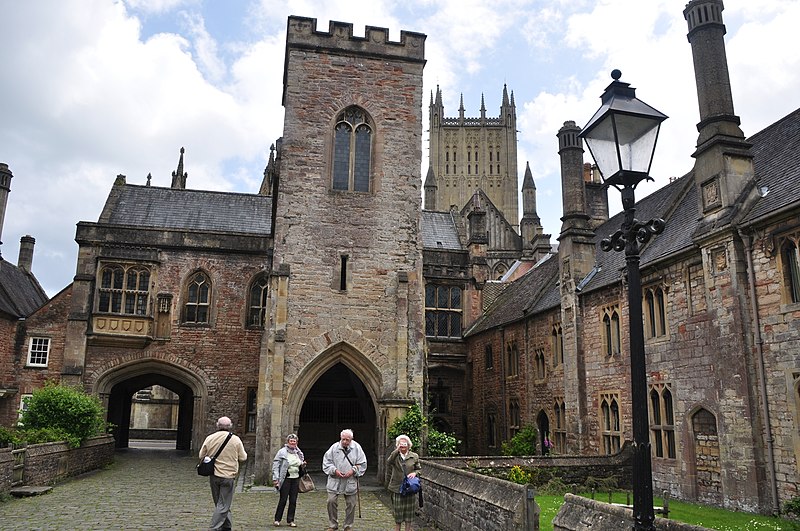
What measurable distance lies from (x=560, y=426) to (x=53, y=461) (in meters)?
15.2

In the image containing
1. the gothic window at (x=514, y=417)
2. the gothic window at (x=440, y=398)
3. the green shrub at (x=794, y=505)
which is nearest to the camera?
the green shrub at (x=794, y=505)

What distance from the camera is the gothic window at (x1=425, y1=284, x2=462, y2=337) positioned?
103ft

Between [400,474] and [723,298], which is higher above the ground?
[723,298]

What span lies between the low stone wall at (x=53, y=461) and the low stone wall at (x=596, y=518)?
1163 cm

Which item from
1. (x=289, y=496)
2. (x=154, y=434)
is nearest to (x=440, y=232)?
(x=289, y=496)

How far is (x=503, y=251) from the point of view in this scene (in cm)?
5731

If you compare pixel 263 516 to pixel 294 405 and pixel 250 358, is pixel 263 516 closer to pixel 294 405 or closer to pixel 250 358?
pixel 294 405

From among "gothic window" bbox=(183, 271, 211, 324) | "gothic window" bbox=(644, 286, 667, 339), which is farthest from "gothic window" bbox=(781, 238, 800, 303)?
"gothic window" bbox=(183, 271, 211, 324)

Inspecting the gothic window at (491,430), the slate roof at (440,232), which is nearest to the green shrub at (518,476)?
the gothic window at (491,430)

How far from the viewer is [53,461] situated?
16.9 metres

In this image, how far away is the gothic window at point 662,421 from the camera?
16.8m

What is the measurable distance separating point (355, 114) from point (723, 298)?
41.2 feet

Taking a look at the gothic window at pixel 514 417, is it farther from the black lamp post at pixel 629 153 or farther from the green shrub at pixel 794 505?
the black lamp post at pixel 629 153

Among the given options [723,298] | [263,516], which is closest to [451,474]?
[263,516]
